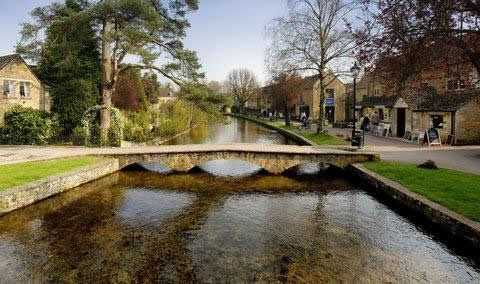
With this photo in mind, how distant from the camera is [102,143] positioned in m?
26.5

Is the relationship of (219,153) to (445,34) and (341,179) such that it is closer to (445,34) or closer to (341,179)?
(341,179)

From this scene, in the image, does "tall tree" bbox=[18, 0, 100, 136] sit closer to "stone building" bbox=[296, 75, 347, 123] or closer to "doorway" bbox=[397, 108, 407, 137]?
"doorway" bbox=[397, 108, 407, 137]

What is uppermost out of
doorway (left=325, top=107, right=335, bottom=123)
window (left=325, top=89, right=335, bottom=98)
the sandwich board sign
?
window (left=325, top=89, right=335, bottom=98)

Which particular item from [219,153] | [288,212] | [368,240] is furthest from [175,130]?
[368,240]

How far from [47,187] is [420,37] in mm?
14308

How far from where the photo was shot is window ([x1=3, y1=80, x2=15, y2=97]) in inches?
1250

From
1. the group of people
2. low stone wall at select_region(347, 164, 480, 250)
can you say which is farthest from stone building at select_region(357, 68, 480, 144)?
low stone wall at select_region(347, 164, 480, 250)

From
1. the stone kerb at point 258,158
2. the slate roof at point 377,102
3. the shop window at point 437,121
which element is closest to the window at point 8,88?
the stone kerb at point 258,158

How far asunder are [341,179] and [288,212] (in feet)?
23.2

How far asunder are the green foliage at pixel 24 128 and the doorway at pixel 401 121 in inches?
1106

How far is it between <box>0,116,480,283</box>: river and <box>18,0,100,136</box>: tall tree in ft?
41.8

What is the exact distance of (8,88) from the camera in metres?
32.0

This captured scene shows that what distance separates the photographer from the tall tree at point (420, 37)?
989 centimetres

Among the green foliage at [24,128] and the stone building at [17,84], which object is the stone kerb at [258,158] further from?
the stone building at [17,84]
